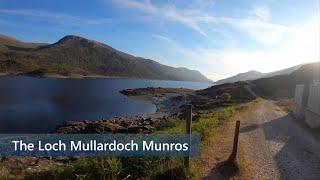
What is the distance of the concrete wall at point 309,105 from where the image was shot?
34906mm

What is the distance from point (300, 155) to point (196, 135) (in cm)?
659

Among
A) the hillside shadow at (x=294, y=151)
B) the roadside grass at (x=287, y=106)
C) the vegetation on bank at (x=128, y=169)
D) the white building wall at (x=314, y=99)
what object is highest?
the white building wall at (x=314, y=99)

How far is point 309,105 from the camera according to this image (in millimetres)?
38938

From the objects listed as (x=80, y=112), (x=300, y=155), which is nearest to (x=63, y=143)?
(x=300, y=155)

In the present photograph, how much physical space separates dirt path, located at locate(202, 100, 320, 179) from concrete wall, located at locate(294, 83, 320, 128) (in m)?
2.86

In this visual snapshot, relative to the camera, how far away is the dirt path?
1795cm

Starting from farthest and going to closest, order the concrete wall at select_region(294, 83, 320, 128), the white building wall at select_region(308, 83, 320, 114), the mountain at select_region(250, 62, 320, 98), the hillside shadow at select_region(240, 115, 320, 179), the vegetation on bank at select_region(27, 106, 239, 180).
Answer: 1. the mountain at select_region(250, 62, 320, 98)
2. the white building wall at select_region(308, 83, 320, 114)
3. the concrete wall at select_region(294, 83, 320, 128)
4. the hillside shadow at select_region(240, 115, 320, 179)
5. the vegetation on bank at select_region(27, 106, 239, 180)

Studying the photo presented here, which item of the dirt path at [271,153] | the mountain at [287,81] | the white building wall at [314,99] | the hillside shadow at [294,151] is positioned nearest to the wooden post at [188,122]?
the dirt path at [271,153]

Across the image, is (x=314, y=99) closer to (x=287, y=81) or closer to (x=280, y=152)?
(x=280, y=152)

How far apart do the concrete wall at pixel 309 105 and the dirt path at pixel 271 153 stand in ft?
9.39

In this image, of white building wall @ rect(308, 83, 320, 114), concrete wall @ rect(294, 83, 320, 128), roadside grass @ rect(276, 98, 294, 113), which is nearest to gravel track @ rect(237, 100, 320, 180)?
concrete wall @ rect(294, 83, 320, 128)

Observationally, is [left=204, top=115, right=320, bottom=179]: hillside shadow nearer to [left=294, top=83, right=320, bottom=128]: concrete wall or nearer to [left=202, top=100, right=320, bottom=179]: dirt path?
[left=202, top=100, right=320, bottom=179]: dirt path

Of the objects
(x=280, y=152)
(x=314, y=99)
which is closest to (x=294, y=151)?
(x=280, y=152)

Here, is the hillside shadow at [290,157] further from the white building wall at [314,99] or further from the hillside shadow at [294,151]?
the white building wall at [314,99]
